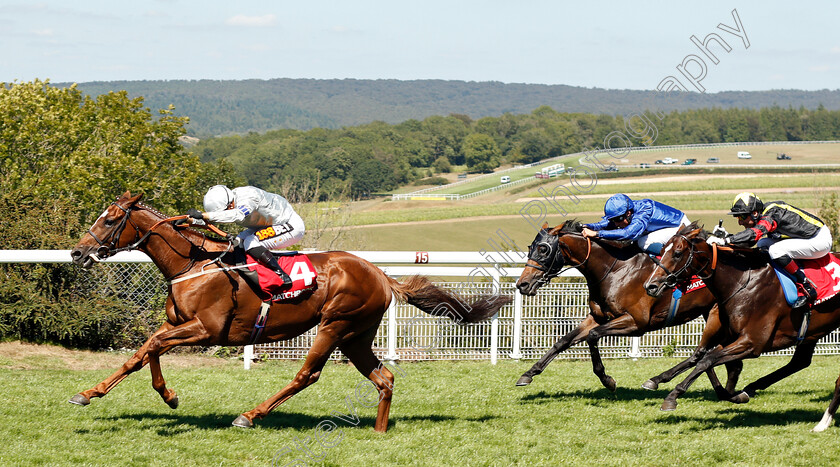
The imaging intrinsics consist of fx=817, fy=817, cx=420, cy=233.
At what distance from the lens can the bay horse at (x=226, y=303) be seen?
18.0 feet

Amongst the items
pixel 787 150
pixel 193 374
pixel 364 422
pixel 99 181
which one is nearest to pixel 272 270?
pixel 364 422

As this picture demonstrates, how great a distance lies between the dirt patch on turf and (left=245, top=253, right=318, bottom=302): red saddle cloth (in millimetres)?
2842

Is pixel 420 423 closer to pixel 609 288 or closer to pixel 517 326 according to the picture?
pixel 609 288

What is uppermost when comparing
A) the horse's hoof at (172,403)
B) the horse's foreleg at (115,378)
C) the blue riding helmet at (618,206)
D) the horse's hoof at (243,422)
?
the blue riding helmet at (618,206)

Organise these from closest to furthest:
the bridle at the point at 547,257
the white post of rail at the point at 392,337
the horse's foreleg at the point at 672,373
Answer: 1. the horse's foreleg at the point at 672,373
2. the bridle at the point at 547,257
3. the white post of rail at the point at 392,337

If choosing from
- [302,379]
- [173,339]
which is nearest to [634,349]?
[302,379]

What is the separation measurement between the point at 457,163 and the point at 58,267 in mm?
93590

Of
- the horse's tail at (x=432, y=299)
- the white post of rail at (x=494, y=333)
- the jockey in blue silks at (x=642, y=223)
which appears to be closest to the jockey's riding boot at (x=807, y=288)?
the jockey in blue silks at (x=642, y=223)

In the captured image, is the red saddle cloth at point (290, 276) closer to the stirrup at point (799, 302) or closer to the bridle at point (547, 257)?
the bridle at point (547, 257)

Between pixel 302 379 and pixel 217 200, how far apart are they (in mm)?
1349

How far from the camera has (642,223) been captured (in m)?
6.86

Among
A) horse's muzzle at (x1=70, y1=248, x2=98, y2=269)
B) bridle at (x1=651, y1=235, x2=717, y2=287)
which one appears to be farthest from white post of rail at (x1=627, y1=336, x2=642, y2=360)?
horse's muzzle at (x1=70, y1=248, x2=98, y2=269)

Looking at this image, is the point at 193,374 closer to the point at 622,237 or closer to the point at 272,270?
the point at 272,270

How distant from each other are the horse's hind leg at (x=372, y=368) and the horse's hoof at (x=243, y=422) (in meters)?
0.82
